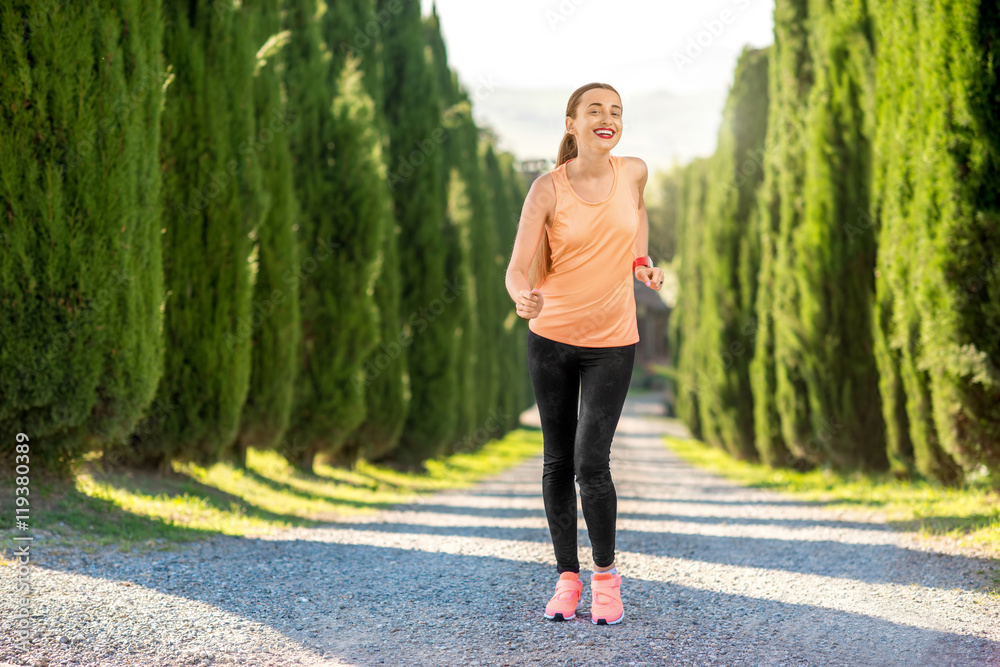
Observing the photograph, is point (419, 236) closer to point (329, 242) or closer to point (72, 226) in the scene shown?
point (329, 242)

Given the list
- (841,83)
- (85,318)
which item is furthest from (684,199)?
(85,318)

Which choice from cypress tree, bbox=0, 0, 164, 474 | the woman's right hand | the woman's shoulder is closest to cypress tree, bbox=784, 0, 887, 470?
the woman's shoulder

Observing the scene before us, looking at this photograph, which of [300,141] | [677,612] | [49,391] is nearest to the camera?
[677,612]

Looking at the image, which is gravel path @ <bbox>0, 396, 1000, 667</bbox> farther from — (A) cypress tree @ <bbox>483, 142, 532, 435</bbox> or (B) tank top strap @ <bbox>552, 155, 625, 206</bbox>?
(A) cypress tree @ <bbox>483, 142, 532, 435</bbox>

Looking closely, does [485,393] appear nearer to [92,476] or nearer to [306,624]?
[92,476]

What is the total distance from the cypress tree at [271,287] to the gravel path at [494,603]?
10.7 feet

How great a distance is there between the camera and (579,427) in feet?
10.2

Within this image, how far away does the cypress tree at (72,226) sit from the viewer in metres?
4.90

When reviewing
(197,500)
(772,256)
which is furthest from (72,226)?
(772,256)

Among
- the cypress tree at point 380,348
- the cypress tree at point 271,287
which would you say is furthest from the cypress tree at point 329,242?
the cypress tree at point 271,287

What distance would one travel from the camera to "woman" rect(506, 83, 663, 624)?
3100 mm

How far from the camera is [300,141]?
990 cm

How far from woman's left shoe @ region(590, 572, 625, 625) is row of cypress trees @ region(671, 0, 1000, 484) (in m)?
3.50

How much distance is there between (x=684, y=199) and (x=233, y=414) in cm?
2013
